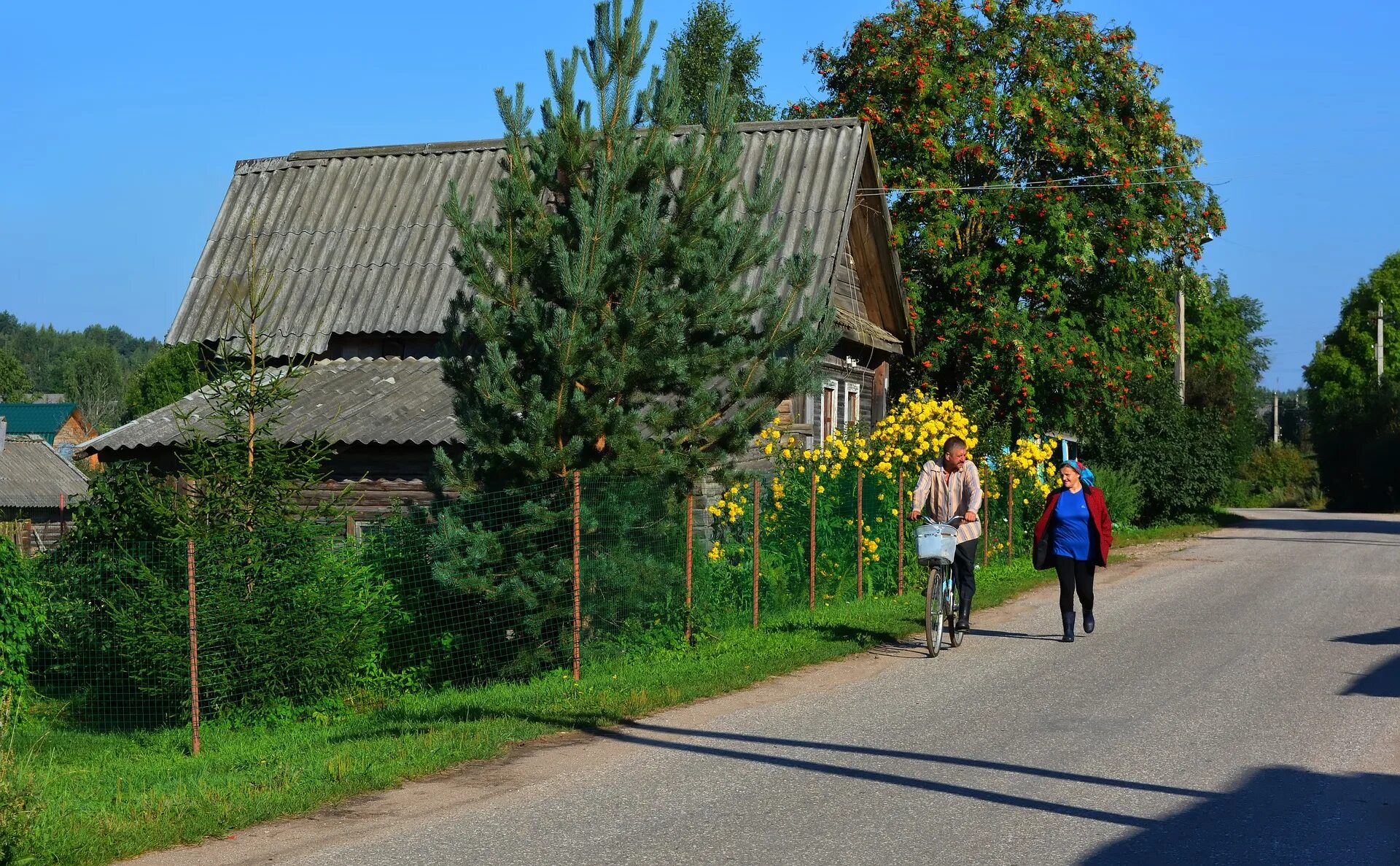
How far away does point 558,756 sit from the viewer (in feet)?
28.1

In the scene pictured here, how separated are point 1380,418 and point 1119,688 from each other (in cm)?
5700

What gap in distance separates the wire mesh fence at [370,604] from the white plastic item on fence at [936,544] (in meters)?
1.78

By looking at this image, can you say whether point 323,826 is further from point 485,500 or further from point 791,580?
point 791,580

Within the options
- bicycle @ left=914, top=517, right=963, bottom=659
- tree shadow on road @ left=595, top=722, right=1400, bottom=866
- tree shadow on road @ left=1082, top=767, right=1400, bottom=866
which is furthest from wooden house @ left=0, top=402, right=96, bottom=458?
tree shadow on road @ left=1082, top=767, right=1400, bottom=866

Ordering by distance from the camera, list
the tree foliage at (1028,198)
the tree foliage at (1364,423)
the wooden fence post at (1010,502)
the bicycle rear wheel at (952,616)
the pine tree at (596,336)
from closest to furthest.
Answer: the pine tree at (596,336) < the bicycle rear wheel at (952,616) < the wooden fence post at (1010,502) < the tree foliage at (1028,198) < the tree foliage at (1364,423)

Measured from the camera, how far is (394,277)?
23781 mm

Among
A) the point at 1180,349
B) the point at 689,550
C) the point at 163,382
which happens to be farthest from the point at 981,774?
Answer: the point at 163,382

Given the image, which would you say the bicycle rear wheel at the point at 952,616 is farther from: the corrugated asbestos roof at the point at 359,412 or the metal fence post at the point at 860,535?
the corrugated asbestos roof at the point at 359,412

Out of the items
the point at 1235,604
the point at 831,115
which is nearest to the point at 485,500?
the point at 1235,604

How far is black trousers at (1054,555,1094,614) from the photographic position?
13.7 metres

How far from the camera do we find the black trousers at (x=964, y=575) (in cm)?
1345

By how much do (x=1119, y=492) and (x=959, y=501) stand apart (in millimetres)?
21619

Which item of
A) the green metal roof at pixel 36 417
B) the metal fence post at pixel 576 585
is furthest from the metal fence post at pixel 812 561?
the green metal roof at pixel 36 417

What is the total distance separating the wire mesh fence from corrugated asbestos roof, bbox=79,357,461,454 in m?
5.26
